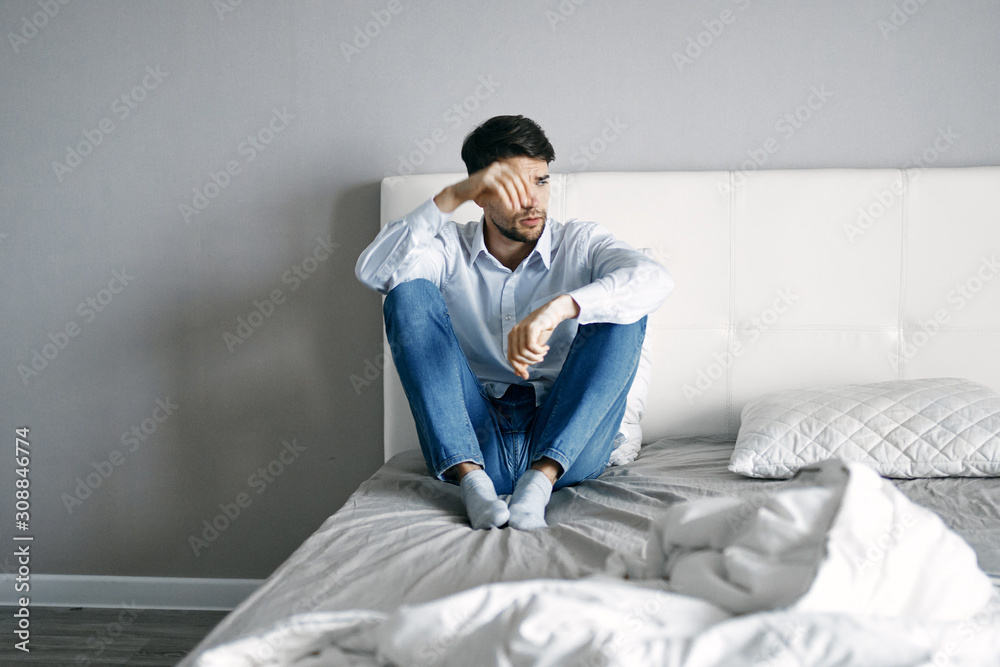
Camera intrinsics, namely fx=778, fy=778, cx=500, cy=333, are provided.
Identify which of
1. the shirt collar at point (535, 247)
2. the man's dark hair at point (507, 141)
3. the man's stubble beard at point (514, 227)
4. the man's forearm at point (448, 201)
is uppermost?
the man's dark hair at point (507, 141)

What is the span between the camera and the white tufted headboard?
6.10 feet

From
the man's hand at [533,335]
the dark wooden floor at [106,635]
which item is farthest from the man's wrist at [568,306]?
the dark wooden floor at [106,635]

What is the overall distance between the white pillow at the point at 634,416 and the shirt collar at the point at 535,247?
215 millimetres

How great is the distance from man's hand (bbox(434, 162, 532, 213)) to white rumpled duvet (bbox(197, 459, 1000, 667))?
2.79ft

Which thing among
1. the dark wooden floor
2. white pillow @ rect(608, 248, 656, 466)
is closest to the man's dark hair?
white pillow @ rect(608, 248, 656, 466)

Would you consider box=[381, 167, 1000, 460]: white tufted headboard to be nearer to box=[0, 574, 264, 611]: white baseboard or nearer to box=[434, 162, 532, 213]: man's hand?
box=[434, 162, 532, 213]: man's hand

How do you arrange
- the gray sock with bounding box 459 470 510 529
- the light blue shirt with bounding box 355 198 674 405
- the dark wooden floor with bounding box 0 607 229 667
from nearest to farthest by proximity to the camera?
the gray sock with bounding box 459 470 510 529 < the light blue shirt with bounding box 355 198 674 405 < the dark wooden floor with bounding box 0 607 229 667

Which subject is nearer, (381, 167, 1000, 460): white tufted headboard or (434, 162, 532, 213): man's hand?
(434, 162, 532, 213): man's hand

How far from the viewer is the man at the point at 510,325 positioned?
1.42 metres

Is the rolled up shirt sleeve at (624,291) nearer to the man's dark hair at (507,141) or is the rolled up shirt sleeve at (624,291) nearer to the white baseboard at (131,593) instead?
the man's dark hair at (507,141)

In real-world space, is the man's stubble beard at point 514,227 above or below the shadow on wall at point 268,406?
above

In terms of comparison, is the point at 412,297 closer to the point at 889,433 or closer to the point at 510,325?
the point at 510,325

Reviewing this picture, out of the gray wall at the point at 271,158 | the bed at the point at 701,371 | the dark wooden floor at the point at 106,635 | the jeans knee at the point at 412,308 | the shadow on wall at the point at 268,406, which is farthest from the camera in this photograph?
the shadow on wall at the point at 268,406

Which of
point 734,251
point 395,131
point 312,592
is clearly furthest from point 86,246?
point 734,251
